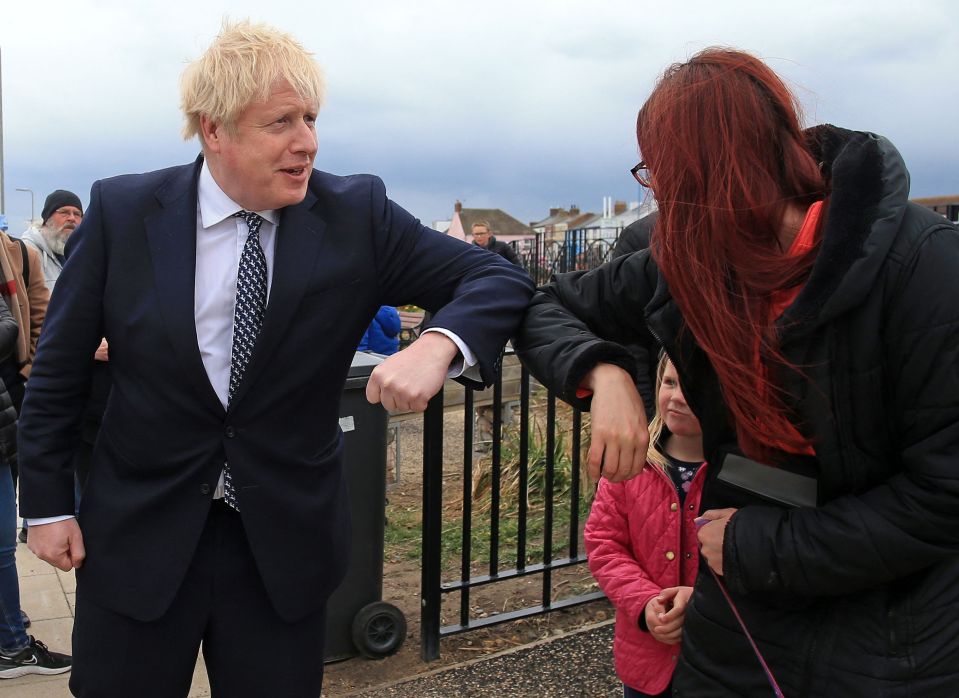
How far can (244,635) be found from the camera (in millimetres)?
2115

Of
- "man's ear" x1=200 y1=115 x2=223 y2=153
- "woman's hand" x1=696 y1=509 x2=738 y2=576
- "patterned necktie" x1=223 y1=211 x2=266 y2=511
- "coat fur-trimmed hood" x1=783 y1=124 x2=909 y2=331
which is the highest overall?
"man's ear" x1=200 y1=115 x2=223 y2=153

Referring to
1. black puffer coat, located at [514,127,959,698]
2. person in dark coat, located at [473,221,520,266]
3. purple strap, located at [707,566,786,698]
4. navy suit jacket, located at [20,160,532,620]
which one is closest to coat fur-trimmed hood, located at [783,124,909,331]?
black puffer coat, located at [514,127,959,698]

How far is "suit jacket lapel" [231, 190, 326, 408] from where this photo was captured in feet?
6.54

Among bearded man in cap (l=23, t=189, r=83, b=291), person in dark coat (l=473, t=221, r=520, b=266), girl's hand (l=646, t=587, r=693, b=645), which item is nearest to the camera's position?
girl's hand (l=646, t=587, r=693, b=645)

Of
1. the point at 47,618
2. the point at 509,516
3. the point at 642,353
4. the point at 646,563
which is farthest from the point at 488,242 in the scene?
the point at 646,563

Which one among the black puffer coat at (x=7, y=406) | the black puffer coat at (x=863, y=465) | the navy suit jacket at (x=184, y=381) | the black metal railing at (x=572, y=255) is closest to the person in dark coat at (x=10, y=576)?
the black puffer coat at (x=7, y=406)

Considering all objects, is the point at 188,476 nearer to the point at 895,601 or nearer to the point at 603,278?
the point at 603,278

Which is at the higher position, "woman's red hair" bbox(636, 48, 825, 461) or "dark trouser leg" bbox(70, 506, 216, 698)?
"woman's red hair" bbox(636, 48, 825, 461)

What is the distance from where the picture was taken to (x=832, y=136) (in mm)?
1533

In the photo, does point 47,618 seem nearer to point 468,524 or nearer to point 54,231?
point 468,524

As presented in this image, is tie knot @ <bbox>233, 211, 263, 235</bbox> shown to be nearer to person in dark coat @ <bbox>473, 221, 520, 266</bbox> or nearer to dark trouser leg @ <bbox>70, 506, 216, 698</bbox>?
dark trouser leg @ <bbox>70, 506, 216, 698</bbox>

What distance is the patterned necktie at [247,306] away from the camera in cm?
202

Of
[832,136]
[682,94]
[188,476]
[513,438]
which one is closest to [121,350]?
[188,476]

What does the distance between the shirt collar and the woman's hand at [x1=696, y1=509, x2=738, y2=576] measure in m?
1.18
